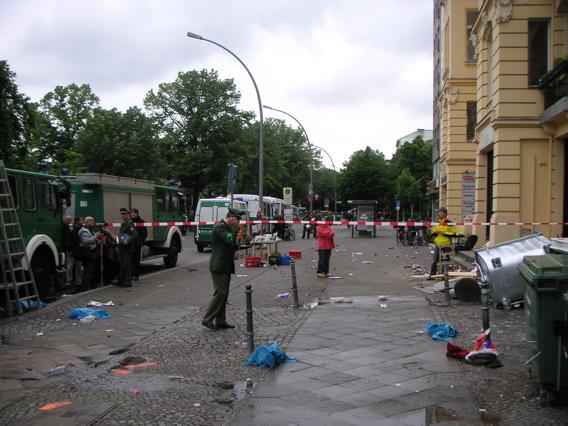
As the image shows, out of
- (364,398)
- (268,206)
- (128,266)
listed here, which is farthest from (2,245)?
(268,206)

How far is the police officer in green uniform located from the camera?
521 inches

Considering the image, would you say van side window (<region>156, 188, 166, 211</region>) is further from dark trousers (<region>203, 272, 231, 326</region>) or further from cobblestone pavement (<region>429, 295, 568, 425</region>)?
cobblestone pavement (<region>429, 295, 568, 425</region>)

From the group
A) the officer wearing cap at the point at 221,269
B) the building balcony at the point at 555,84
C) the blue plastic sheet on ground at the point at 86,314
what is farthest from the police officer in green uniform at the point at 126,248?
the building balcony at the point at 555,84

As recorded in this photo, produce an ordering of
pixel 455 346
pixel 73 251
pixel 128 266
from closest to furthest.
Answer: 1. pixel 455 346
2. pixel 73 251
3. pixel 128 266

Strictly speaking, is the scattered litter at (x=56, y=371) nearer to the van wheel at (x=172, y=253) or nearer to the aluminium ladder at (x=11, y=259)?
the aluminium ladder at (x=11, y=259)

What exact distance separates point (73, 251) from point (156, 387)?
25.2 ft

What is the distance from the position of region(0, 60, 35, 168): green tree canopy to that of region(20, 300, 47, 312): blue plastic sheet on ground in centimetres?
2559

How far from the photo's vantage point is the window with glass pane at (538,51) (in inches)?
638

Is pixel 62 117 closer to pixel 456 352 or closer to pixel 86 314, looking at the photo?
pixel 86 314

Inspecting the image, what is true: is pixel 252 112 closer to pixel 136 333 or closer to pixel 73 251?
pixel 73 251

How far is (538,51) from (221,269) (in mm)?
12445

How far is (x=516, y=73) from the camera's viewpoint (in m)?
16.2

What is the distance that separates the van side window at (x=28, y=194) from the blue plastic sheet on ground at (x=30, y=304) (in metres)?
1.92

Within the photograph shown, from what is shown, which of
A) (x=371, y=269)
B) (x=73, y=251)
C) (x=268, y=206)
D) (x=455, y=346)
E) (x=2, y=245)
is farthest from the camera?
(x=268, y=206)
